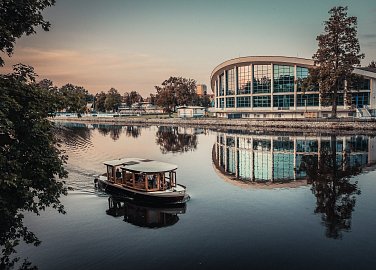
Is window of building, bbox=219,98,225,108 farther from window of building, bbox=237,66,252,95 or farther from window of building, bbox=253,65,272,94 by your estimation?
window of building, bbox=253,65,272,94

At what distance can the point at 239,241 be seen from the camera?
65.6 feet

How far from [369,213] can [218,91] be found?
12234 centimetres

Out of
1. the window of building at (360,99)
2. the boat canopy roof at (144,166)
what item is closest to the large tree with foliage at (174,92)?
the window of building at (360,99)

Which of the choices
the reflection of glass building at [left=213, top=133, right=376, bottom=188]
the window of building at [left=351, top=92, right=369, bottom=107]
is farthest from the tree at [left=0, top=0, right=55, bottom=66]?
the window of building at [left=351, top=92, right=369, bottom=107]

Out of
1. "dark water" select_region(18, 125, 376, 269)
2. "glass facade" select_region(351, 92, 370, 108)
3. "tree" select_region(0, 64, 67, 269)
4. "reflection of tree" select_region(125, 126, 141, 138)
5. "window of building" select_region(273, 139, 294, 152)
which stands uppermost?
"glass facade" select_region(351, 92, 370, 108)

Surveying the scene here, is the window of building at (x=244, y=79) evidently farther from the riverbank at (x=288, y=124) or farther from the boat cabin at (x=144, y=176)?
the boat cabin at (x=144, y=176)

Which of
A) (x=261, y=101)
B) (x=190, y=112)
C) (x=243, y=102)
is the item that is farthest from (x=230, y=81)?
(x=190, y=112)

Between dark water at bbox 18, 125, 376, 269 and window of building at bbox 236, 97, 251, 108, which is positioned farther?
window of building at bbox 236, 97, 251, 108

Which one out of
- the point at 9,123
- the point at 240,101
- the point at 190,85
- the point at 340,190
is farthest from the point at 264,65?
the point at 9,123

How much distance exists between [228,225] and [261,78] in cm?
10432

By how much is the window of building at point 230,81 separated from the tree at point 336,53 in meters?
45.7

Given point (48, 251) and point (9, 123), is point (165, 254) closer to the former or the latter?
point (48, 251)

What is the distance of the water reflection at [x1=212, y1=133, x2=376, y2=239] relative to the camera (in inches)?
1052

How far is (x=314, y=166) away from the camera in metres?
42.8
